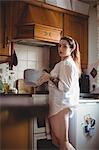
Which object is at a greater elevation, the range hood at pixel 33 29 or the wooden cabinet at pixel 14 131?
the range hood at pixel 33 29

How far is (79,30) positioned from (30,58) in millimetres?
598

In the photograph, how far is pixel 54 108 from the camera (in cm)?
201

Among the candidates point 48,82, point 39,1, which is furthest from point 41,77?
point 39,1

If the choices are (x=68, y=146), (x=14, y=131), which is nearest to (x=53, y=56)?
(x=68, y=146)

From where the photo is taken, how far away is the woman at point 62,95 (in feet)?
6.59

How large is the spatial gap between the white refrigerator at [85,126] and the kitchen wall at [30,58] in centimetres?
50

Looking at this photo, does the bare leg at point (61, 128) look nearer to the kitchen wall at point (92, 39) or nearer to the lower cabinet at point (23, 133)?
the lower cabinet at point (23, 133)

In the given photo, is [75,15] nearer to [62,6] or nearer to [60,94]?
[62,6]

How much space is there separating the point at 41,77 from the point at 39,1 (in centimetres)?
70

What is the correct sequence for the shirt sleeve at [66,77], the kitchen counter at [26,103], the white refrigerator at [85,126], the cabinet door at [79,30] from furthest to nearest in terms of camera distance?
the cabinet door at [79,30] → the white refrigerator at [85,126] → the shirt sleeve at [66,77] → the kitchen counter at [26,103]

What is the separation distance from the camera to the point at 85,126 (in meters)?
2.23

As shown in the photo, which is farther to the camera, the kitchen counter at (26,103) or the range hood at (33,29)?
the range hood at (33,29)

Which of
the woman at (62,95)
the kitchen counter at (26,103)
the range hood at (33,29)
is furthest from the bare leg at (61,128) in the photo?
the range hood at (33,29)

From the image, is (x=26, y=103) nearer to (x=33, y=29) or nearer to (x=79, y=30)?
(x=33, y=29)
